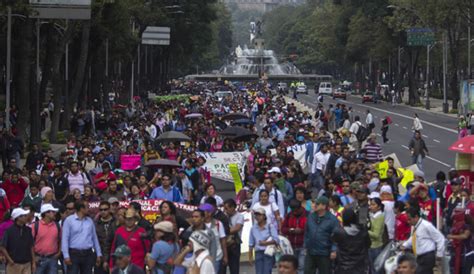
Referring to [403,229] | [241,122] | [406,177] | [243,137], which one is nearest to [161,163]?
[406,177]

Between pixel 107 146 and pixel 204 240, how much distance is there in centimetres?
1979

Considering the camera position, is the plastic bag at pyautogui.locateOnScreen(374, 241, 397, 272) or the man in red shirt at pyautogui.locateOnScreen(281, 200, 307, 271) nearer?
the plastic bag at pyautogui.locateOnScreen(374, 241, 397, 272)

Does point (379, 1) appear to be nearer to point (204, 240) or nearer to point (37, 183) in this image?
point (37, 183)

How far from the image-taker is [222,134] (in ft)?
123

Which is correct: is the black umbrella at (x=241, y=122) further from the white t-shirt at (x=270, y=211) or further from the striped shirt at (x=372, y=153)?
the white t-shirt at (x=270, y=211)

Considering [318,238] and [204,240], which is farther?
[318,238]

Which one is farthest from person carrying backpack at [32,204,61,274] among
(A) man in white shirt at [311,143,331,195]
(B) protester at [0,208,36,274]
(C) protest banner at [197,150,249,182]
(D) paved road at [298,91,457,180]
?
(D) paved road at [298,91,457,180]

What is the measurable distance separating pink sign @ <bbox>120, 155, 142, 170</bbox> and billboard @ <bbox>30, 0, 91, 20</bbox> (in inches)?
342

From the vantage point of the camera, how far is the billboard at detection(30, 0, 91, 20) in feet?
124

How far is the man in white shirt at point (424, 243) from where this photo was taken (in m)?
14.5

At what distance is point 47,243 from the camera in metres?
16.0

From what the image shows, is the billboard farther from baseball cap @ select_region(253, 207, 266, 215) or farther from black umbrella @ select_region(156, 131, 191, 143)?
baseball cap @ select_region(253, 207, 266, 215)

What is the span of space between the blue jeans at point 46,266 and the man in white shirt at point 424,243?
4.38 meters

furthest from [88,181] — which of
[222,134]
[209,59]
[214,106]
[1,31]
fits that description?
[209,59]
